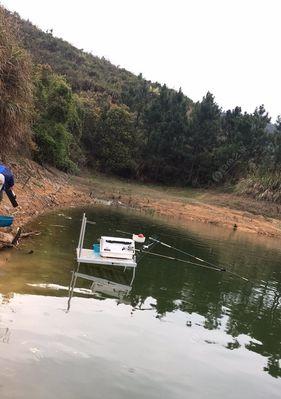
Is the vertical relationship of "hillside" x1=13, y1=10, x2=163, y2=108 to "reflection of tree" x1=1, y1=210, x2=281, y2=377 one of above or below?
above

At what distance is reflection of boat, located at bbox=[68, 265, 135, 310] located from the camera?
47.4ft

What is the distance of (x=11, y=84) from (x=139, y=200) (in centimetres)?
2213

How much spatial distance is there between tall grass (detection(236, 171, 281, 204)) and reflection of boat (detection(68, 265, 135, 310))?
3504cm

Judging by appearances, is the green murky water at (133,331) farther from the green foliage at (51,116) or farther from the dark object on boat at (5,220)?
the green foliage at (51,116)

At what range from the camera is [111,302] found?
44.9 feet

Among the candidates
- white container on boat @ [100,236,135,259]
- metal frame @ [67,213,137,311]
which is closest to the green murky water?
metal frame @ [67,213,137,311]

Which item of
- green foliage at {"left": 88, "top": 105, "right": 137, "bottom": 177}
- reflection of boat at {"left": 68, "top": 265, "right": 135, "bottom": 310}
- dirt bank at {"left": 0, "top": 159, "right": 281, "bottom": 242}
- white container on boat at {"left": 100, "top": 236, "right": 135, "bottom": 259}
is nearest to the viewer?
Answer: reflection of boat at {"left": 68, "top": 265, "right": 135, "bottom": 310}

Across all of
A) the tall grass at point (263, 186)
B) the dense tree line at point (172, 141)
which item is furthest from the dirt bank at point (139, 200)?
the dense tree line at point (172, 141)

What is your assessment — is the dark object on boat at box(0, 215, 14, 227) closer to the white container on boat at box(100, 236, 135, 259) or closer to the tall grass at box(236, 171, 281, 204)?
the white container on boat at box(100, 236, 135, 259)

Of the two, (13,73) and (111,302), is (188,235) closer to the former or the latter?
(13,73)

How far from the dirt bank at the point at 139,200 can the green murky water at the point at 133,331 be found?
7.78 meters

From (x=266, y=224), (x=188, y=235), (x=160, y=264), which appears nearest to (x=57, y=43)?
(x=266, y=224)

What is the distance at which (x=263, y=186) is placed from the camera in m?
50.7

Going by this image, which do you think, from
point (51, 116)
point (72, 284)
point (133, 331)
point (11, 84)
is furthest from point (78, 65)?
point (133, 331)
